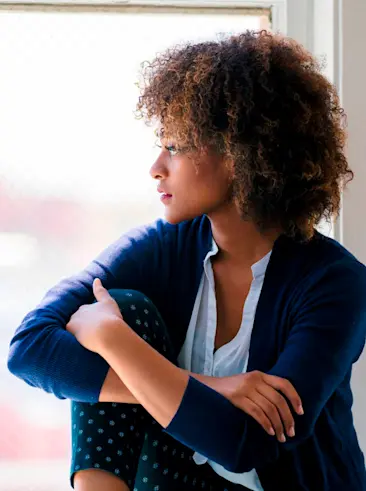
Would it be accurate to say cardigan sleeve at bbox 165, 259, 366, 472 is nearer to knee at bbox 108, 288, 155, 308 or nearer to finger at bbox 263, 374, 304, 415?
finger at bbox 263, 374, 304, 415

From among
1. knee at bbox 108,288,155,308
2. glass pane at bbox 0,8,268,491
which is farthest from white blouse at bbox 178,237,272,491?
glass pane at bbox 0,8,268,491

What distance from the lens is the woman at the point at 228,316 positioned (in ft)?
3.40

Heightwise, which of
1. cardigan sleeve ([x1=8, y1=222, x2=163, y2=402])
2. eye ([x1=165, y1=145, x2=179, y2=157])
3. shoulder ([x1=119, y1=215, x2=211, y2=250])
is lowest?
cardigan sleeve ([x1=8, y1=222, x2=163, y2=402])

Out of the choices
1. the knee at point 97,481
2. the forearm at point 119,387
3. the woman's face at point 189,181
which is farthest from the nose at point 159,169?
the knee at point 97,481

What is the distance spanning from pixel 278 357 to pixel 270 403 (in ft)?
0.44

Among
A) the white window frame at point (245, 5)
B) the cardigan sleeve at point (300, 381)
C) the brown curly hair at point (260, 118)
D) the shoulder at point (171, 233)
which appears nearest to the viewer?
the cardigan sleeve at point (300, 381)

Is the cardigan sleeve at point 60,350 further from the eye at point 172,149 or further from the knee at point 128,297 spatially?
the eye at point 172,149

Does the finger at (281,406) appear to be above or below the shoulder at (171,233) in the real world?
below

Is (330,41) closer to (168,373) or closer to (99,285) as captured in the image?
(99,285)

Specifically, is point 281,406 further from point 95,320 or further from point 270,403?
point 95,320

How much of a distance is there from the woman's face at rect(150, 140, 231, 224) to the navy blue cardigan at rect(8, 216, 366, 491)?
13 cm

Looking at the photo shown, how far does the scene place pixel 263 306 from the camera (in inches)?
46.5

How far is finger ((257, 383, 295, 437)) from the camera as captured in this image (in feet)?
3.33

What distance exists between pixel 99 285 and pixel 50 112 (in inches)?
21.3
